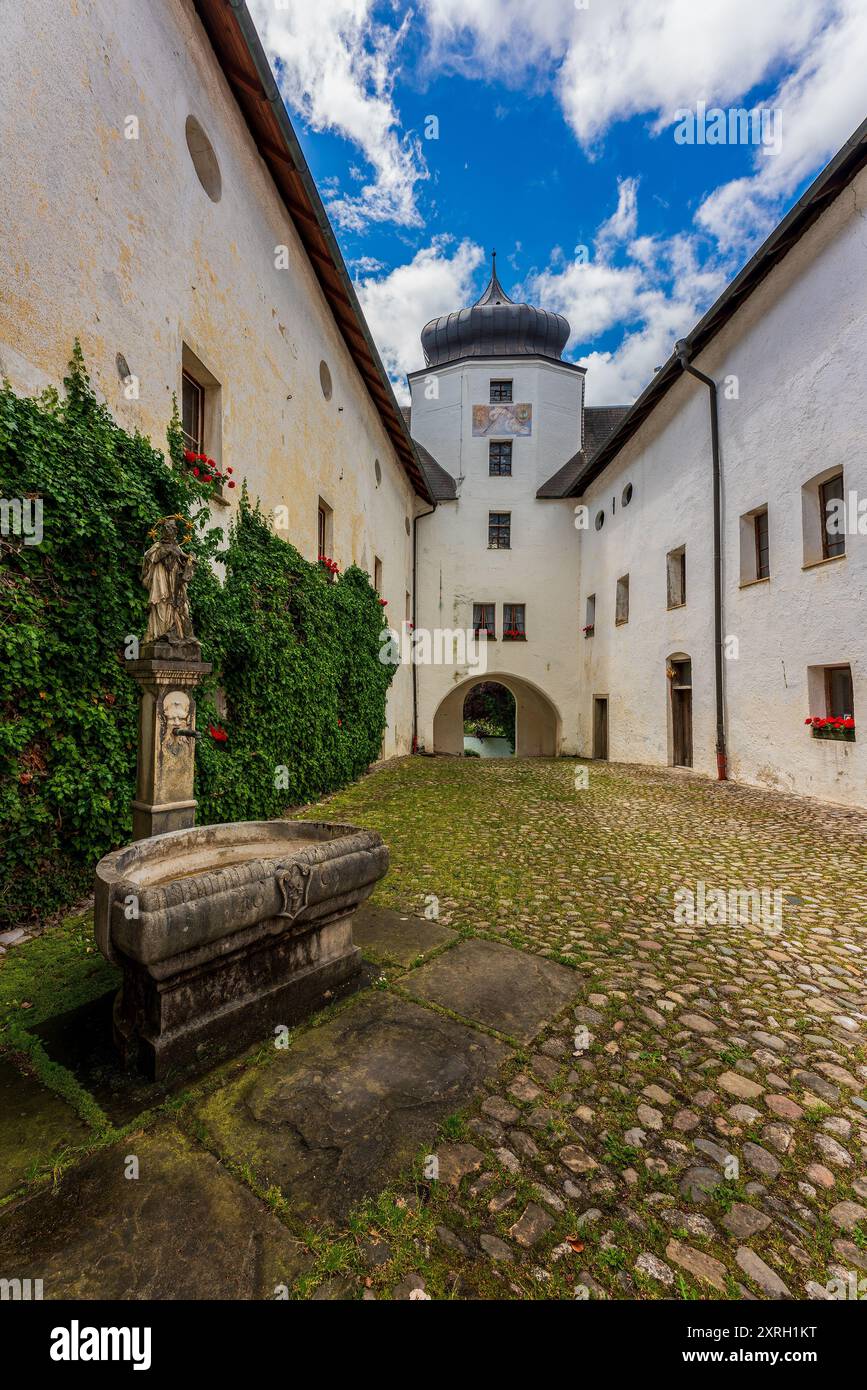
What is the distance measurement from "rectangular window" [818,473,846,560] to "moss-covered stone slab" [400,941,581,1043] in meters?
7.85

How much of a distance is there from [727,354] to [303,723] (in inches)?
400

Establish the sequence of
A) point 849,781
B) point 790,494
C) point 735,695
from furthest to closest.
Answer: point 735,695 → point 790,494 → point 849,781

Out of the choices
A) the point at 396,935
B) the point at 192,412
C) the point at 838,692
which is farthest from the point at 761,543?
the point at 396,935

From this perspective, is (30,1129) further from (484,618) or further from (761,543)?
(484,618)

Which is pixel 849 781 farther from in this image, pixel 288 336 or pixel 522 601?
pixel 522 601

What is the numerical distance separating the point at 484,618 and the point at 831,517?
11.0m

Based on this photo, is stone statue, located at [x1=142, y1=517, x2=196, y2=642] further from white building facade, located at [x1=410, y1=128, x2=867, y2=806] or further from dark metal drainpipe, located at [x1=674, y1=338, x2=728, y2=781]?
dark metal drainpipe, located at [x1=674, y1=338, x2=728, y2=781]

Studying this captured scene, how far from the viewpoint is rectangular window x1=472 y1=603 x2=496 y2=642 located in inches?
733

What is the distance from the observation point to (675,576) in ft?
42.3

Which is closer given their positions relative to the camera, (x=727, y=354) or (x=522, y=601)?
(x=727, y=354)

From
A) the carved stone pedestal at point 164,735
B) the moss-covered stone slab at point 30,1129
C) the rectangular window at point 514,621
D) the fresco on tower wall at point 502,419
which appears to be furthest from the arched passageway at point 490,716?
the moss-covered stone slab at point 30,1129

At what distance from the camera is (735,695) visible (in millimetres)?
10477
